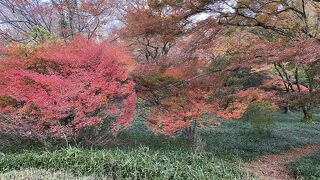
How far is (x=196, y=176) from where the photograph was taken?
612cm

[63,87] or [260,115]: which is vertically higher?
[63,87]

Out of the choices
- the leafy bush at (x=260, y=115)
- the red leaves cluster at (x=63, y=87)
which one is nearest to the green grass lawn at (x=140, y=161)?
the red leaves cluster at (x=63, y=87)

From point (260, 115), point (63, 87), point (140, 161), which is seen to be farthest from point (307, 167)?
point (63, 87)

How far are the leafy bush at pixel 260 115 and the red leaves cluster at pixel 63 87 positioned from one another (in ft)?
22.1

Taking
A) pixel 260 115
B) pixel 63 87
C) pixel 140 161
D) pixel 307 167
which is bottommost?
pixel 307 167

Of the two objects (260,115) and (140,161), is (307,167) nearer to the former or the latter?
(260,115)

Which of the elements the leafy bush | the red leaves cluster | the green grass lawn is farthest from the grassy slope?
the red leaves cluster

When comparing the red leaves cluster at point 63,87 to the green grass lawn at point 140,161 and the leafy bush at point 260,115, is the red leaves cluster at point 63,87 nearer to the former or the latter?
the green grass lawn at point 140,161

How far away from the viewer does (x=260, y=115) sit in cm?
1338

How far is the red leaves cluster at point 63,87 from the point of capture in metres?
8.00

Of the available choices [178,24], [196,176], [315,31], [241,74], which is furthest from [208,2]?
[241,74]

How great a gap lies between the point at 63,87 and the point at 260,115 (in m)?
9.36

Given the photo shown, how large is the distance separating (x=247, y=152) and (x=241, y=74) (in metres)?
8.50

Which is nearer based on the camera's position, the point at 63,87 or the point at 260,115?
the point at 63,87
